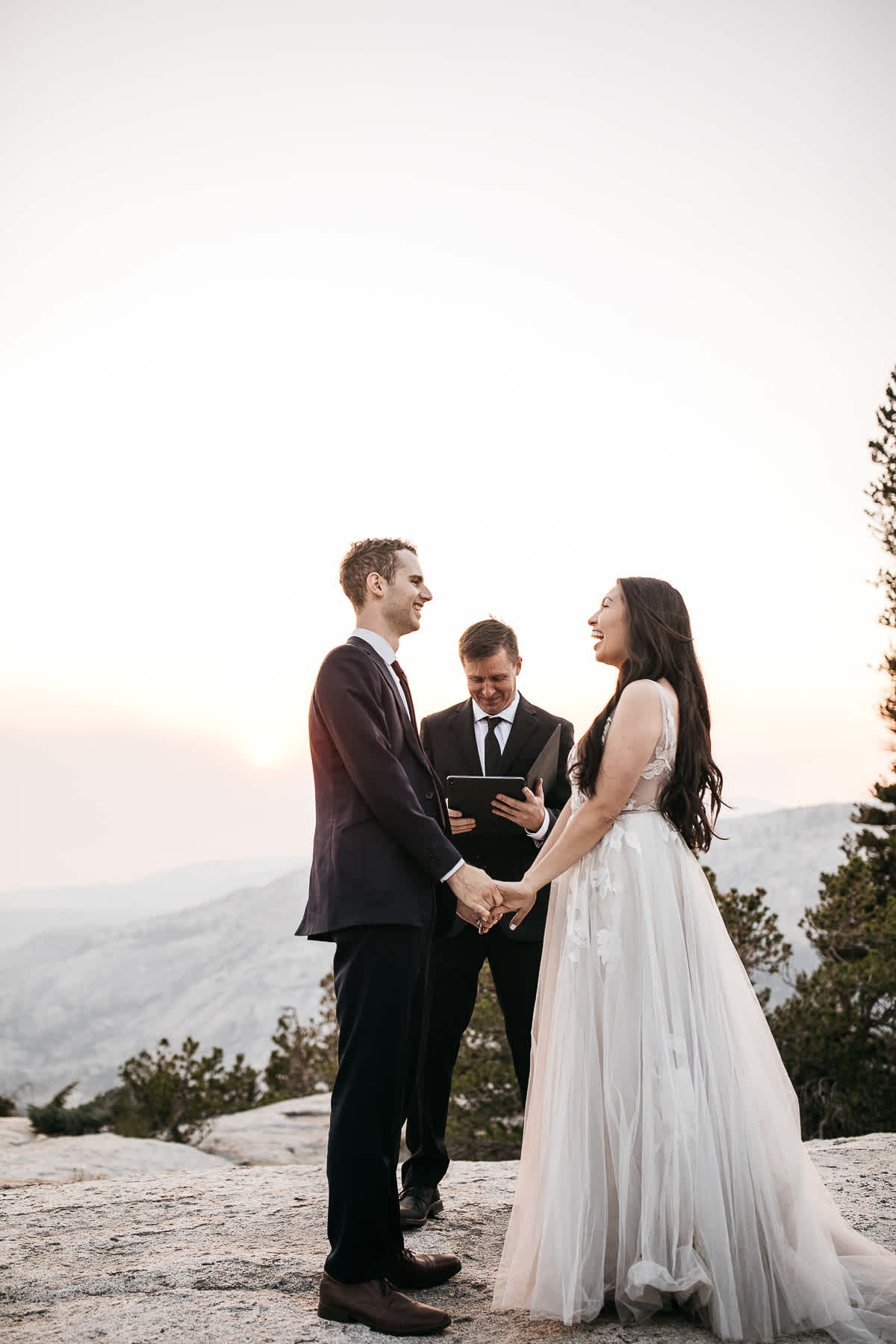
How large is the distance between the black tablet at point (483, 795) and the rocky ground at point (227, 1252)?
5.52 ft

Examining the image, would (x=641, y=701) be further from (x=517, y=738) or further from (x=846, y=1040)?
(x=846, y=1040)

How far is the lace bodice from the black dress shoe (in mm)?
2033

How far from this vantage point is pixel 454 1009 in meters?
4.41

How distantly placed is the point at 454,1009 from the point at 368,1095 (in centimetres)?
136

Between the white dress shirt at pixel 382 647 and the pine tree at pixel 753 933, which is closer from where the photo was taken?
the white dress shirt at pixel 382 647

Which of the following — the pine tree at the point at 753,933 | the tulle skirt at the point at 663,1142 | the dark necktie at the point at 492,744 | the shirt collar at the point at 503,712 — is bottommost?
the tulle skirt at the point at 663,1142

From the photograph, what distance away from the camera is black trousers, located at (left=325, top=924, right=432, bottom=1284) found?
9.97 feet

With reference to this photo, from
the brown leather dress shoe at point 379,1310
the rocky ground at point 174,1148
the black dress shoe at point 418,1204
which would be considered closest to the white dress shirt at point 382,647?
the brown leather dress shoe at point 379,1310

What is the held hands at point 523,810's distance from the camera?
415 cm

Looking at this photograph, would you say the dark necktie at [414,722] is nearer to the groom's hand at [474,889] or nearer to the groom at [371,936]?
the groom at [371,936]

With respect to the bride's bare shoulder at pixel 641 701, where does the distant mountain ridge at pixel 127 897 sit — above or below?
above

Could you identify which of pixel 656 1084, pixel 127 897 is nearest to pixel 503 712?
pixel 656 1084

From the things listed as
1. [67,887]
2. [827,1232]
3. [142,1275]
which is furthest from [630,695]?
[67,887]

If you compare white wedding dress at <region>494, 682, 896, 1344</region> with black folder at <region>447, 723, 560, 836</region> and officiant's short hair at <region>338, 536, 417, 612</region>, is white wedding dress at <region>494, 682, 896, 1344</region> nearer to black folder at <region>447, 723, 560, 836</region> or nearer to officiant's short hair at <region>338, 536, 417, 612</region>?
black folder at <region>447, 723, 560, 836</region>
